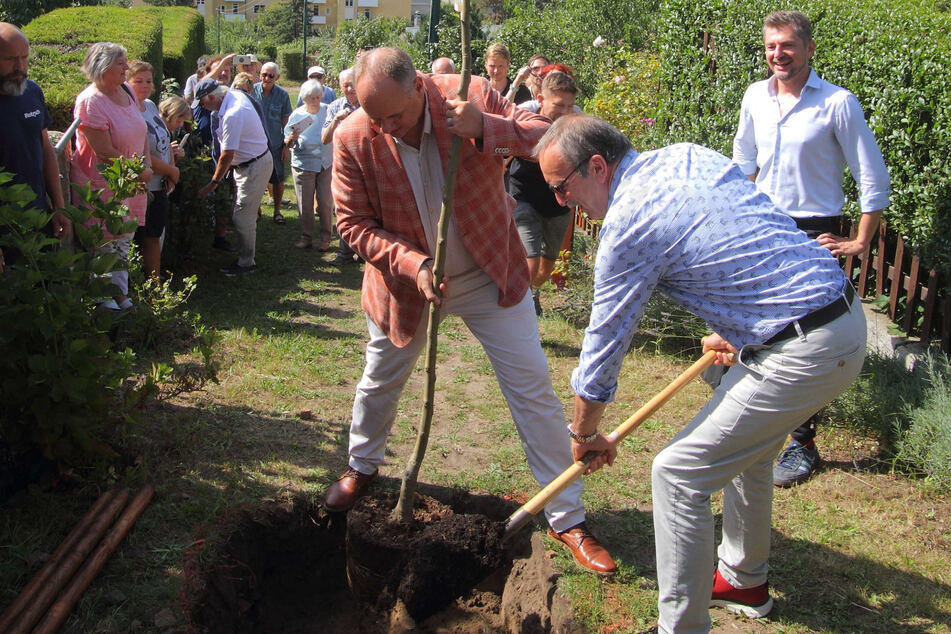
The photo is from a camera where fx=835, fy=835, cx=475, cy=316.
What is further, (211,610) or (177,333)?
(177,333)

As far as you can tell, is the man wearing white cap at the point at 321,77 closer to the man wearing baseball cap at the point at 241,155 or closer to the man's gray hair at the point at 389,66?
the man wearing baseball cap at the point at 241,155

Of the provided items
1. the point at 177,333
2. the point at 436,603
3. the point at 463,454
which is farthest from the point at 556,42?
the point at 436,603

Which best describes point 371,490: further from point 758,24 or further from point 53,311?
point 758,24

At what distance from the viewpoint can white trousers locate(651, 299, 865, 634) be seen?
2764 mm

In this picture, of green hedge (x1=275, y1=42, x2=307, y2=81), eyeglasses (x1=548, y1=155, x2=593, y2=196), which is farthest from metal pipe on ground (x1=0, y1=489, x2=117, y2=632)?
green hedge (x1=275, y1=42, x2=307, y2=81)

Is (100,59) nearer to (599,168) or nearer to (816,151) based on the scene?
(599,168)

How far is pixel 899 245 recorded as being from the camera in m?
5.19

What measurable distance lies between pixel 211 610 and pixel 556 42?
52.7 feet

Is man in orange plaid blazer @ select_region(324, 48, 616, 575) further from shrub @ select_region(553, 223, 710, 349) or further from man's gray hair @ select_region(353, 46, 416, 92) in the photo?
shrub @ select_region(553, 223, 710, 349)

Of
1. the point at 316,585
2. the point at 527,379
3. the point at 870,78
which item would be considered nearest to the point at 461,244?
the point at 527,379

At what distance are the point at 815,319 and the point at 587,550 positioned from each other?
148cm

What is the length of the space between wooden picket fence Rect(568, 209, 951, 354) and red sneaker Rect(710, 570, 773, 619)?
233cm

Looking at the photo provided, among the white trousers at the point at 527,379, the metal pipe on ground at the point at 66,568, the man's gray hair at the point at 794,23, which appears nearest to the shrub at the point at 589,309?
the man's gray hair at the point at 794,23

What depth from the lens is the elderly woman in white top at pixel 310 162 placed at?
9312mm
